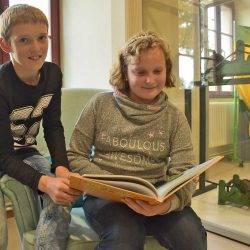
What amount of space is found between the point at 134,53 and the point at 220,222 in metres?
1.01

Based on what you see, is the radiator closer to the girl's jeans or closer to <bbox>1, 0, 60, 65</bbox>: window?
<bbox>1, 0, 60, 65</bbox>: window

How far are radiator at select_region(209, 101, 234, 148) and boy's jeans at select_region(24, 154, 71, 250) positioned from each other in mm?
1691

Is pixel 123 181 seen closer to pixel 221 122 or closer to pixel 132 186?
pixel 132 186

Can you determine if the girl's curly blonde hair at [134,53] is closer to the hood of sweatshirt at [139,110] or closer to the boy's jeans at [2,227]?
the hood of sweatshirt at [139,110]

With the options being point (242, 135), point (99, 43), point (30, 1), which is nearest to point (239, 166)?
point (242, 135)

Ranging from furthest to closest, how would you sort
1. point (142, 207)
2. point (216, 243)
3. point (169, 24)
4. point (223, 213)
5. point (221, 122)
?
point (221, 122) → point (169, 24) → point (223, 213) → point (216, 243) → point (142, 207)

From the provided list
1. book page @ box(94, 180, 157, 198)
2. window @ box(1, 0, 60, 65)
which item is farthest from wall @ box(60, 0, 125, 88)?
book page @ box(94, 180, 157, 198)

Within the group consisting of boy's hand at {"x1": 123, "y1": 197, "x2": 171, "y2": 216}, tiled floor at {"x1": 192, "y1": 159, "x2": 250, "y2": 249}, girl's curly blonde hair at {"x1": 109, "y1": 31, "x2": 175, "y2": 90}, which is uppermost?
girl's curly blonde hair at {"x1": 109, "y1": 31, "x2": 175, "y2": 90}

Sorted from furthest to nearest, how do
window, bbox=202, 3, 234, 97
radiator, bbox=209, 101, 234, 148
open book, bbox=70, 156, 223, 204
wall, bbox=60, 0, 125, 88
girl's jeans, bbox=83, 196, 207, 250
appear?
radiator, bbox=209, 101, 234, 148 < window, bbox=202, 3, 234, 97 < wall, bbox=60, 0, 125, 88 < girl's jeans, bbox=83, 196, 207, 250 < open book, bbox=70, 156, 223, 204

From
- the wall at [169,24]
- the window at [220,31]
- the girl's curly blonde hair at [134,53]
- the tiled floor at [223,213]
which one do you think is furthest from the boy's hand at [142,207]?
the window at [220,31]

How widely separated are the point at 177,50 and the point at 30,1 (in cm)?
92

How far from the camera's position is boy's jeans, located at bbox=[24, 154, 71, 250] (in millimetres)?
730

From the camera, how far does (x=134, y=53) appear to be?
910 millimetres

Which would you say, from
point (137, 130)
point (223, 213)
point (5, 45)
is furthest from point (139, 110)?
point (223, 213)
